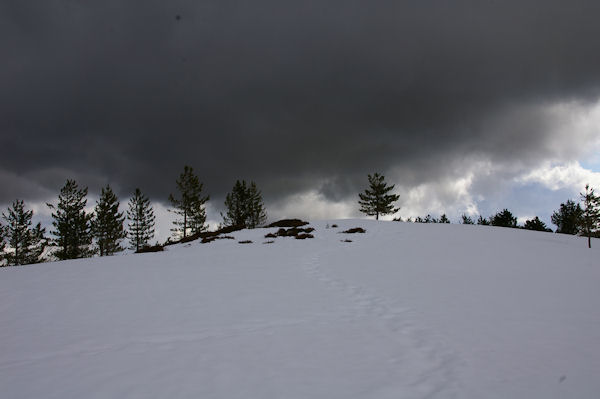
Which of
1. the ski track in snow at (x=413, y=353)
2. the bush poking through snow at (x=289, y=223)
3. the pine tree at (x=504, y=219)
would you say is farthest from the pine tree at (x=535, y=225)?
the ski track in snow at (x=413, y=353)

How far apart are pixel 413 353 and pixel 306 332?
145cm

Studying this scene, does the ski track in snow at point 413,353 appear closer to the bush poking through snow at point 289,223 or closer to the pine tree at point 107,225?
the bush poking through snow at point 289,223

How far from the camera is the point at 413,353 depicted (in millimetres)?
3479

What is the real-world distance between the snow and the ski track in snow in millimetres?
19

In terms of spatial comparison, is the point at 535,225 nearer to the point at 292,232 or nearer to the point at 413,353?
the point at 292,232

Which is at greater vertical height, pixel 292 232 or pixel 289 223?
pixel 289 223

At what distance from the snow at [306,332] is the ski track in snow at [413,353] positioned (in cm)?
2

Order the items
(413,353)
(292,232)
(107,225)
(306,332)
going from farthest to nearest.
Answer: (107,225) → (292,232) → (306,332) → (413,353)

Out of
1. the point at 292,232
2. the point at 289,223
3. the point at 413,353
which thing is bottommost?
the point at 413,353

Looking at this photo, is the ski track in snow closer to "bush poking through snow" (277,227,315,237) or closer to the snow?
the snow

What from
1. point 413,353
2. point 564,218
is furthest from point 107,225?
point 564,218

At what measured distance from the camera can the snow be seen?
9.09 ft

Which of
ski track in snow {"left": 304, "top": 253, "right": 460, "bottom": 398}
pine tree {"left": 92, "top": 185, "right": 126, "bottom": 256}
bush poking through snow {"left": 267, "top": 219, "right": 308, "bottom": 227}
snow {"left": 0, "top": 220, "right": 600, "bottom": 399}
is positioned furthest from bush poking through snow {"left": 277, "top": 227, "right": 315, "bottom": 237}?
pine tree {"left": 92, "top": 185, "right": 126, "bottom": 256}

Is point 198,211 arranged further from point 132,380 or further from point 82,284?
point 132,380
